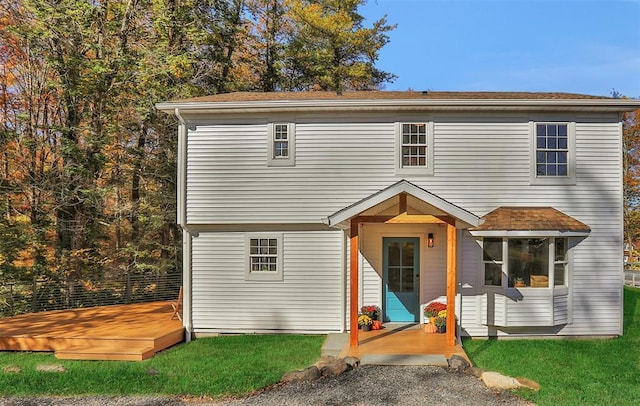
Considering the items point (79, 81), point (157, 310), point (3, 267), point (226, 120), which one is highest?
point (79, 81)

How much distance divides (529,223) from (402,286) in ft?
10.5

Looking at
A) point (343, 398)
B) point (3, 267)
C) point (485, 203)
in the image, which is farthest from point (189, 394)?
point (3, 267)

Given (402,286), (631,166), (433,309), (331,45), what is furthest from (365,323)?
(631,166)

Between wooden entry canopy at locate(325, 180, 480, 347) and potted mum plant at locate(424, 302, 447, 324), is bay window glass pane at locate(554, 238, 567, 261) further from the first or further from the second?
potted mum plant at locate(424, 302, 447, 324)

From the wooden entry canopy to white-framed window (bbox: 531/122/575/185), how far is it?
261cm

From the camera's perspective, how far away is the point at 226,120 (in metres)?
9.59

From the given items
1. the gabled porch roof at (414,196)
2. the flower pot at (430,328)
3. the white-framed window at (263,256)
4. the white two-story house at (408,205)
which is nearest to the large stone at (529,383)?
the white two-story house at (408,205)

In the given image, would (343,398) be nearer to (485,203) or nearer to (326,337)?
(326,337)

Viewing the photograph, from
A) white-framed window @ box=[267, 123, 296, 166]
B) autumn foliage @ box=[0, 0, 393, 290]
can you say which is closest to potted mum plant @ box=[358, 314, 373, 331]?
white-framed window @ box=[267, 123, 296, 166]

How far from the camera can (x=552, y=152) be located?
30.5ft

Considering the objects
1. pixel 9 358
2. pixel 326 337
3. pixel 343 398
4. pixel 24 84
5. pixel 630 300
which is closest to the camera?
pixel 343 398

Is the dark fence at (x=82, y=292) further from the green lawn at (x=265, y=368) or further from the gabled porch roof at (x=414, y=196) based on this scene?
the gabled porch roof at (x=414, y=196)

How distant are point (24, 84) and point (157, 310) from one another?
31.3 ft

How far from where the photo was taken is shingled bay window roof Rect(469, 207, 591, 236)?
8.40 metres
